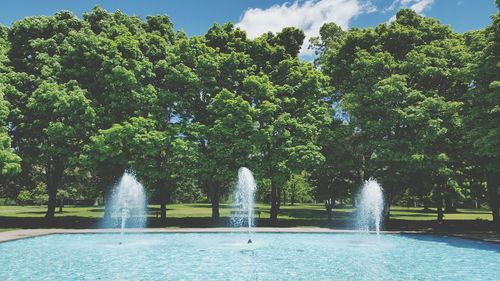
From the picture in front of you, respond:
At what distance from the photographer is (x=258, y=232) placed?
1179 inches

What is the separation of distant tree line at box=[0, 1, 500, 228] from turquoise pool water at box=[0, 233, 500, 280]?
7.79 m

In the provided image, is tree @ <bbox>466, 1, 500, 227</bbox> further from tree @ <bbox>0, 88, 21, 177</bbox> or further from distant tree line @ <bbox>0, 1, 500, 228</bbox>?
tree @ <bbox>0, 88, 21, 177</bbox>

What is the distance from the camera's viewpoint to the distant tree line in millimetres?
32656

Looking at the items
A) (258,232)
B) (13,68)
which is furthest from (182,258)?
(13,68)

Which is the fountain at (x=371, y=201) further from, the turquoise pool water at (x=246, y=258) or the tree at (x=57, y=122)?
the tree at (x=57, y=122)

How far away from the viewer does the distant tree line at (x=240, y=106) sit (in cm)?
3266

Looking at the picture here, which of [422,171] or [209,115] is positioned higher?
[209,115]

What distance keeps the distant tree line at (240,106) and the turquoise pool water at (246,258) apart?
779cm

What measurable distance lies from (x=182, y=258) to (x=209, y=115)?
1884 centimetres

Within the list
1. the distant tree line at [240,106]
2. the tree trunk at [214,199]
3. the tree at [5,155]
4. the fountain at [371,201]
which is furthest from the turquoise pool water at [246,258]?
the tree trunk at [214,199]

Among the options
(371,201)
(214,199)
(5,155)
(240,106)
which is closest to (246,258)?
(240,106)

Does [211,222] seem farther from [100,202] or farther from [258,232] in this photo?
[100,202]

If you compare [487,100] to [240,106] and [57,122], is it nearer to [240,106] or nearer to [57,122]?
[240,106]

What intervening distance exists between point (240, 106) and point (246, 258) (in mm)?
16374
